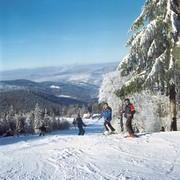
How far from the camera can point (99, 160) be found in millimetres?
14969

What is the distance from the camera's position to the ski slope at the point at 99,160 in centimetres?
1313

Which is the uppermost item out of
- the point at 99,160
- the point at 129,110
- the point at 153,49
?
the point at 153,49

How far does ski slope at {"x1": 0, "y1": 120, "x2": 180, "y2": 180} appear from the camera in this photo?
13133 mm

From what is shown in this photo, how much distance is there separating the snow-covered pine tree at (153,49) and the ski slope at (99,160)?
14.6 ft

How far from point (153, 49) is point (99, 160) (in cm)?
972

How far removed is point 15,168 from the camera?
14336 mm

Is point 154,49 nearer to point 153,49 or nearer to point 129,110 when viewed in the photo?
point 153,49

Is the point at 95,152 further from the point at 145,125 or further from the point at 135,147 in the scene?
the point at 145,125

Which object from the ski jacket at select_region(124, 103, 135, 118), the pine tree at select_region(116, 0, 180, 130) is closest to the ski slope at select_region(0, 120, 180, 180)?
the ski jacket at select_region(124, 103, 135, 118)

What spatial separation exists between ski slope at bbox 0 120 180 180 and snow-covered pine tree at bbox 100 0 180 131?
14.6 feet

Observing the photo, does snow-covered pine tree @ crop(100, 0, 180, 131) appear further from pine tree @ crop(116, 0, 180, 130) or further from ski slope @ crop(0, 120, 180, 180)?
ski slope @ crop(0, 120, 180, 180)

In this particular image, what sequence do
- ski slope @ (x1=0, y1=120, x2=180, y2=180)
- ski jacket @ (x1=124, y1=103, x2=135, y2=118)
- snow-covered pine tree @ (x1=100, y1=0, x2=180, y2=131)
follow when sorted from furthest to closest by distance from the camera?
snow-covered pine tree @ (x1=100, y1=0, x2=180, y2=131) → ski jacket @ (x1=124, y1=103, x2=135, y2=118) → ski slope @ (x1=0, y1=120, x2=180, y2=180)

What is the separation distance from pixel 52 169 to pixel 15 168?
4.54 feet

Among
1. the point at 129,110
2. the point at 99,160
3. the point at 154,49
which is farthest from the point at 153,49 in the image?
the point at 99,160
